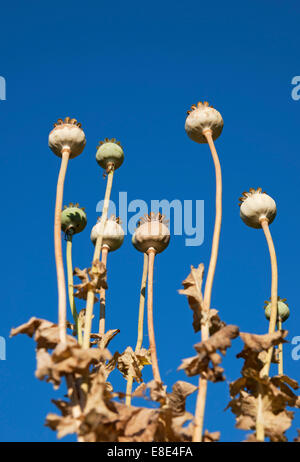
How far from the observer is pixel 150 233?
21.0 feet

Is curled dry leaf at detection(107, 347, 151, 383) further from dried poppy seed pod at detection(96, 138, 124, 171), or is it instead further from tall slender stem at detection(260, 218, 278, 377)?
dried poppy seed pod at detection(96, 138, 124, 171)

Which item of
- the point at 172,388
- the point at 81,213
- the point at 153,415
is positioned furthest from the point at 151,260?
the point at 153,415

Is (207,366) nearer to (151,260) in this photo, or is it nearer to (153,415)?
(153,415)

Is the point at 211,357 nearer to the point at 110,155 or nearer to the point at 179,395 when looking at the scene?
the point at 179,395

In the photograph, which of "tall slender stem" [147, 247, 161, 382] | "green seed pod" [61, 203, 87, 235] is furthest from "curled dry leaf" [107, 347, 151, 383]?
"green seed pod" [61, 203, 87, 235]

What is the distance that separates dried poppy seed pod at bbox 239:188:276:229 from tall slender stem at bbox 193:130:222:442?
63 cm

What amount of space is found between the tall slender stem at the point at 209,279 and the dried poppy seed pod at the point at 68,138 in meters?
1.07

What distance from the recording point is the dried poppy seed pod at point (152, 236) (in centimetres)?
641

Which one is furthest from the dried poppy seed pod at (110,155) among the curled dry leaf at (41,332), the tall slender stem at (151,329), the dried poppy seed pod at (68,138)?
the curled dry leaf at (41,332)

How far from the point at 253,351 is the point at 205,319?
1.44 ft

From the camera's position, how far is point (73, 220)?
21.1ft

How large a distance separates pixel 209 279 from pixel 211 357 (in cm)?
71

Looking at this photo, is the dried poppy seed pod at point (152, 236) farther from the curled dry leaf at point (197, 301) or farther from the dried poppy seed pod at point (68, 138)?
the curled dry leaf at point (197, 301)

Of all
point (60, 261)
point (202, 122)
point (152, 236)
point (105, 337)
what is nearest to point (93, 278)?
point (60, 261)
